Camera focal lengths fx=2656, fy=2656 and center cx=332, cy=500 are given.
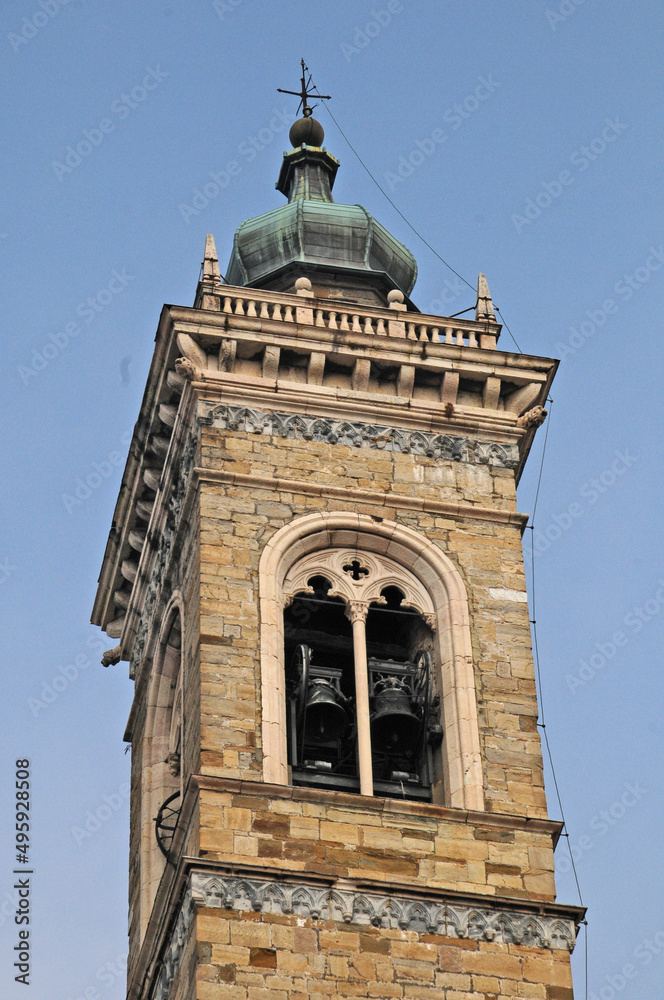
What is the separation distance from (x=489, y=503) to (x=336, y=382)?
2888 mm

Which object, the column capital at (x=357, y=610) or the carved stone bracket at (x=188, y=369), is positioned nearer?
the column capital at (x=357, y=610)

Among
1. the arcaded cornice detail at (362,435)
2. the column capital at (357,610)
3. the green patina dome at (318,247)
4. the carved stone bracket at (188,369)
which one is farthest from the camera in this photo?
the green patina dome at (318,247)

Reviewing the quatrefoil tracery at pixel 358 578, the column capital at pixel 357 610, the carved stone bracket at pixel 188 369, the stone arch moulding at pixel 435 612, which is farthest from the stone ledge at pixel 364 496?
the carved stone bracket at pixel 188 369

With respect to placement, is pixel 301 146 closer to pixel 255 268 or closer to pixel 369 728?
pixel 255 268

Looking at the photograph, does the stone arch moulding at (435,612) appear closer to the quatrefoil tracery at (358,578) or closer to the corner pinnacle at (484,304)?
the quatrefoil tracery at (358,578)

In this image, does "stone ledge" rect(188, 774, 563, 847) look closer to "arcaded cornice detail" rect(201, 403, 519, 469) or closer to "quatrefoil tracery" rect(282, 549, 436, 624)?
"quatrefoil tracery" rect(282, 549, 436, 624)

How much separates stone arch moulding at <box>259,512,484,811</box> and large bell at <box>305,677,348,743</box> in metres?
0.52

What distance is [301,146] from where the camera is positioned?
45844 mm

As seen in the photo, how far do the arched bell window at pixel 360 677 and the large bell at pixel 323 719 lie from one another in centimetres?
1

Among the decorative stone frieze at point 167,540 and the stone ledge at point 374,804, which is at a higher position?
the decorative stone frieze at point 167,540

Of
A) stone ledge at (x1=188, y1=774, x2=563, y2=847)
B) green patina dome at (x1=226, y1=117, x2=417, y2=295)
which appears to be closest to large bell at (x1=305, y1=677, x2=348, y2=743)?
stone ledge at (x1=188, y1=774, x2=563, y2=847)

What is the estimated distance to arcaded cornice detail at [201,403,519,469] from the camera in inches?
1432

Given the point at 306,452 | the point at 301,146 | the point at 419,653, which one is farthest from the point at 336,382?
the point at 301,146

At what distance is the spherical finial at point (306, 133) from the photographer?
4628cm
